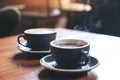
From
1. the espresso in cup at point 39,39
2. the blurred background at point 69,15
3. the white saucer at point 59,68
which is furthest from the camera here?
the blurred background at point 69,15

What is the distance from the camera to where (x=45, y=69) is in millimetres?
742

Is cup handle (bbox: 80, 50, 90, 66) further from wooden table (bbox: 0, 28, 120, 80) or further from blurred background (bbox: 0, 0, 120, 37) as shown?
blurred background (bbox: 0, 0, 120, 37)

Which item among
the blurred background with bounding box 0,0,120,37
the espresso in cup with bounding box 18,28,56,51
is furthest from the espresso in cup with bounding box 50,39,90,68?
the blurred background with bounding box 0,0,120,37

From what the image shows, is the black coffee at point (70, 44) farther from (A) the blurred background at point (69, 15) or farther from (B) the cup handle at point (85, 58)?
(A) the blurred background at point (69, 15)

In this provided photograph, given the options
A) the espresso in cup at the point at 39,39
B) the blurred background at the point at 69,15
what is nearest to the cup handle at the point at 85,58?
the espresso in cup at the point at 39,39

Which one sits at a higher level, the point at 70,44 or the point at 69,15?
the point at 70,44

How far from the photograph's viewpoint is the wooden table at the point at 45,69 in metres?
0.68

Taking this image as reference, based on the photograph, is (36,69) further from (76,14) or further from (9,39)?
(76,14)

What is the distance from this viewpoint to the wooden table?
68 cm

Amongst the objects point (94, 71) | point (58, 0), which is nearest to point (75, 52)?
point (94, 71)

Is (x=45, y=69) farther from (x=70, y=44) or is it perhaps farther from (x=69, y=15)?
(x=69, y=15)

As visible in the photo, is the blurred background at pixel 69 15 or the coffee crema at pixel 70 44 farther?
the blurred background at pixel 69 15

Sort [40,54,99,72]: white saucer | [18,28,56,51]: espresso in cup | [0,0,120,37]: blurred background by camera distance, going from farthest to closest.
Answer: [0,0,120,37]: blurred background, [18,28,56,51]: espresso in cup, [40,54,99,72]: white saucer

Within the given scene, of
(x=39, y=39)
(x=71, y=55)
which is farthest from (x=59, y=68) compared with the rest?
(x=39, y=39)
